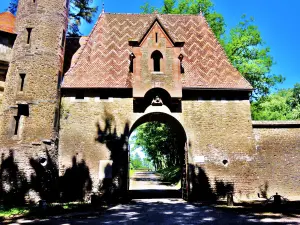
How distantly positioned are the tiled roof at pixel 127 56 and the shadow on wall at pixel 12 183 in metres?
4.91

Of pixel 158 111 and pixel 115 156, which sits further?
pixel 158 111

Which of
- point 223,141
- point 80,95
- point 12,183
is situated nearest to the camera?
point 12,183

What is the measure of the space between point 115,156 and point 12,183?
4.73m

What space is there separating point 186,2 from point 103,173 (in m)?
18.5

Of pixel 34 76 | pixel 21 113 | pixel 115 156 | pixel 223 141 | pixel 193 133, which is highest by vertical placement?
pixel 34 76

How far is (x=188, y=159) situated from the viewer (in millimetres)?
13844

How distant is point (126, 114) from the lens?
14.2 meters

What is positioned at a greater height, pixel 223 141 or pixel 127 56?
pixel 127 56

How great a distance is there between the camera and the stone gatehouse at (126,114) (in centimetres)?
1307

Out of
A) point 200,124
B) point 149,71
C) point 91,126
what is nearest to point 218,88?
point 200,124

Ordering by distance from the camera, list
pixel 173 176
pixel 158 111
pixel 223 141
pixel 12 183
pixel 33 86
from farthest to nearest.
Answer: pixel 173 176, pixel 158 111, pixel 223 141, pixel 33 86, pixel 12 183

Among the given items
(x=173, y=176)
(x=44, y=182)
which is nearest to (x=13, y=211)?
(x=44, y=182)

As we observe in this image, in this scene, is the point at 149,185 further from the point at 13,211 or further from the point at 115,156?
the point at 13,211

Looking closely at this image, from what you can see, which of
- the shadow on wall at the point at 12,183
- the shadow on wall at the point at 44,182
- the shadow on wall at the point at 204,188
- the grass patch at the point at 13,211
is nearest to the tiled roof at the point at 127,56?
the shadow on wall at the point at 44,182
